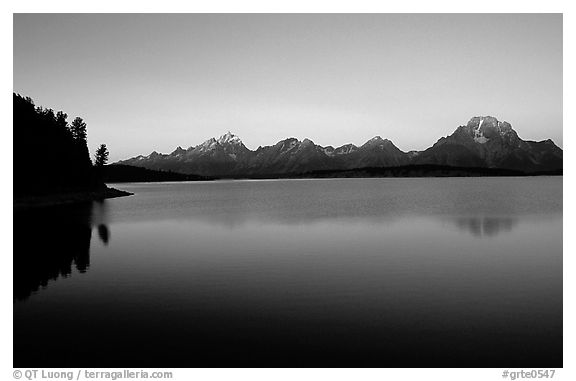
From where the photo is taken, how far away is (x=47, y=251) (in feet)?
113

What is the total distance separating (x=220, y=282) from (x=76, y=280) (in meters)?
8.24

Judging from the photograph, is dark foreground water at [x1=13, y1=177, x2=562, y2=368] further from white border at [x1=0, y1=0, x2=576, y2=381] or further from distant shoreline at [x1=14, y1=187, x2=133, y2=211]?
distant shoreline at [x1=14, y1=187, x2=133, y2=211]

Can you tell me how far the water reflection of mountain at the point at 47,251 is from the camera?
81.6 feet

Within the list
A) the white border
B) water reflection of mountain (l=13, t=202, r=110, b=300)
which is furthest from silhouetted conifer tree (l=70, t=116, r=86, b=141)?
A: the white border

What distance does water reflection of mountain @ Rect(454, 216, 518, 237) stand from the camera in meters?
47.5

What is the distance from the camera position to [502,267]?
2850cm

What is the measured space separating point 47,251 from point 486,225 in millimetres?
48041

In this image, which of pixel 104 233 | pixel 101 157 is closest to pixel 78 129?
pixel 101 157
